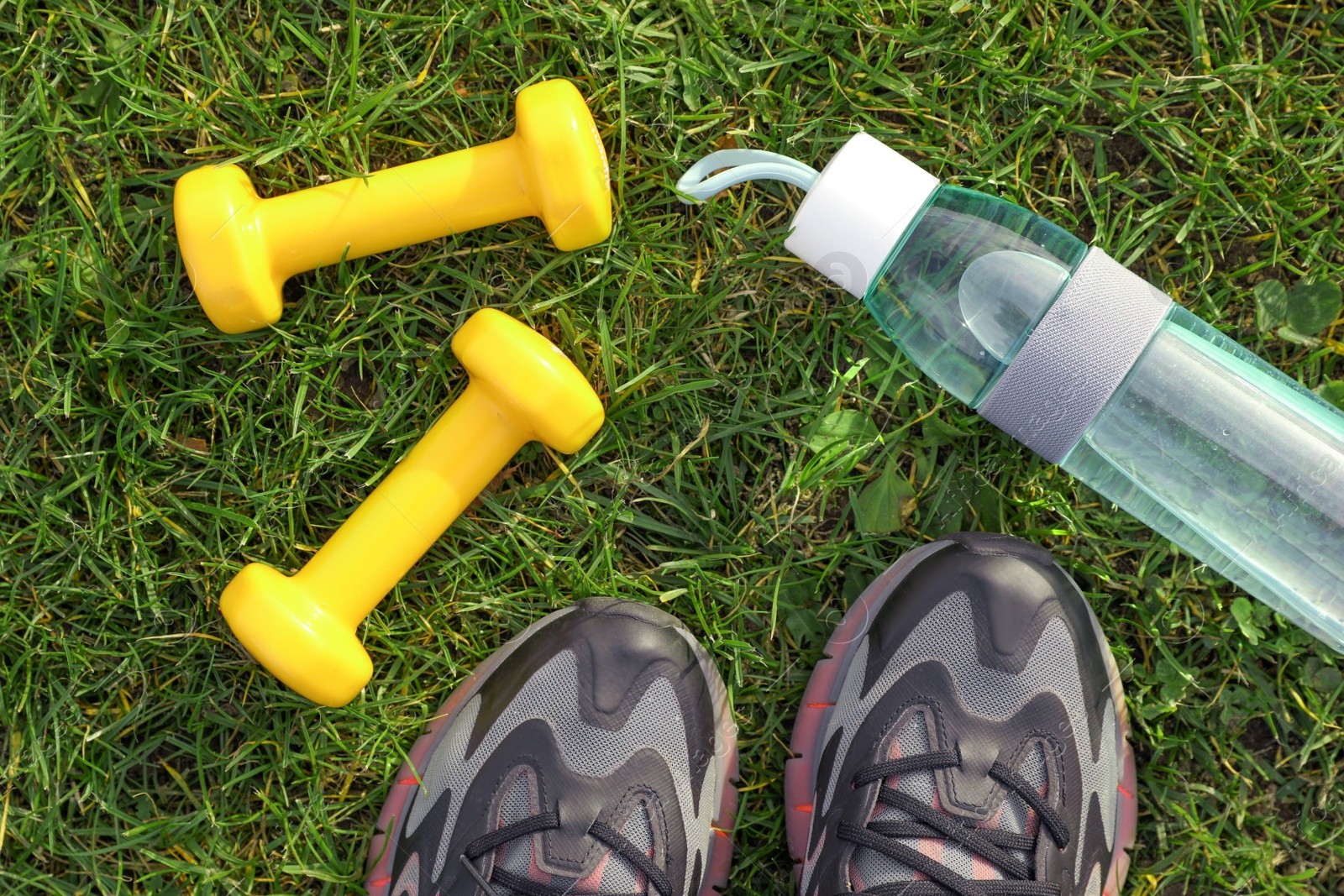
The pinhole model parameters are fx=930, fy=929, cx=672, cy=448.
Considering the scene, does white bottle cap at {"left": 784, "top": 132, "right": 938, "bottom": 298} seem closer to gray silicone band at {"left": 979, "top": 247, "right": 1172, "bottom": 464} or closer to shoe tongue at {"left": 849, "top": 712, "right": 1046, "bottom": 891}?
gray silicone band at {"left": 979, "top": 247, "right": 1172, "bottom": 464}

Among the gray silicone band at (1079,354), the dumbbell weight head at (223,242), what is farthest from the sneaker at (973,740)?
the dumbbell weight head at (223,242)

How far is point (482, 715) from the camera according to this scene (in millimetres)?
1869

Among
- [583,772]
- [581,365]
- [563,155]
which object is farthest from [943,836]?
[563,155]

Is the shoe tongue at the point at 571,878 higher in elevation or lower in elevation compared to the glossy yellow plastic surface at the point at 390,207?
lower

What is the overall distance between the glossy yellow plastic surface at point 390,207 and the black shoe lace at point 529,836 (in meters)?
1.08

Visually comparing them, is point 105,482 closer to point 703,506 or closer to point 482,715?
point 482,715

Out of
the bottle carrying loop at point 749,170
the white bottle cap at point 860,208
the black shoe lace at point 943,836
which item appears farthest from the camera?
the black shoe lace at point 943,836

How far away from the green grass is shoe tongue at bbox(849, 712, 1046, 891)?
21 centimetres

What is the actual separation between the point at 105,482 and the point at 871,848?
1.69 metres

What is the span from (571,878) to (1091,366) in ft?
4.37

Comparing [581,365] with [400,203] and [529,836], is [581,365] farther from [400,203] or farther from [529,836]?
[529,836]

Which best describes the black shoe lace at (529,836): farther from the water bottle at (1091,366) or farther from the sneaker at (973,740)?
the water bottle at (1091,366)

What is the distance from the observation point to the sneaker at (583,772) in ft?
5.92

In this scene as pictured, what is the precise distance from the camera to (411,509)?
66.6 inches
